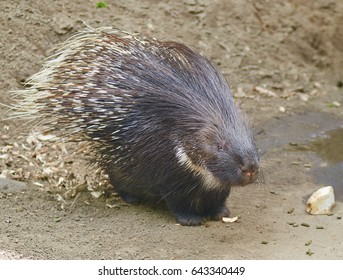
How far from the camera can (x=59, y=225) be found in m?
4.82

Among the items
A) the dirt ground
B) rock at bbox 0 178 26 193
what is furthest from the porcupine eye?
rock at bbox 0 178 26 193

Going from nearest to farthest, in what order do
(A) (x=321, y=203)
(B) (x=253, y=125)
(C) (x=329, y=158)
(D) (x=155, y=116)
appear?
(D) (x=155, y=116)
(A) (x=321, y=203)
(C) (x=329, y=158)
(B) (x=253, y=125)

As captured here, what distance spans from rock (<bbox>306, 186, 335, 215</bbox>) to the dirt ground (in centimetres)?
6

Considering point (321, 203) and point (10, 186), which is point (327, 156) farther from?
point (10, 186)

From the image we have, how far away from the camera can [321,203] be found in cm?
496

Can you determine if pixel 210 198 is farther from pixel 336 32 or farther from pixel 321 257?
pixel 336 32

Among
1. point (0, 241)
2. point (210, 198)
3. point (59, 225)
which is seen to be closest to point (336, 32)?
point (210, 198)

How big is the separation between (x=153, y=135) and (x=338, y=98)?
3.06m

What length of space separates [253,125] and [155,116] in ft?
6.60

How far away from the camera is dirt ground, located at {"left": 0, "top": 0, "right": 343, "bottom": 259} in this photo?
4473 millimetres

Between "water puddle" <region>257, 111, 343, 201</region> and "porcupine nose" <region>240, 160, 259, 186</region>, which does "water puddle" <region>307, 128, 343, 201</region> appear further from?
"porcupine nose" <region>240, 160, 259, 186</region>

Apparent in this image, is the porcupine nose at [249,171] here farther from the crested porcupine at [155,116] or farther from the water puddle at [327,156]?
the water puddle at [327,156]

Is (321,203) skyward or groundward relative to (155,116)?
groundward

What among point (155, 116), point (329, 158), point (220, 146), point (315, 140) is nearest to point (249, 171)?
point (220, 146)
